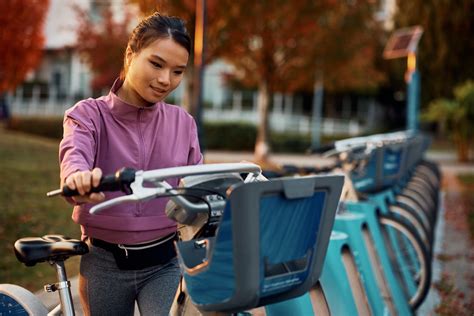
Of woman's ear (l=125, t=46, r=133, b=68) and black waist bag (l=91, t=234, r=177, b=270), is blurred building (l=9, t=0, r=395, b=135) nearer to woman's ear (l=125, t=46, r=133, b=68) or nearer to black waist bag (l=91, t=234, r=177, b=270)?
woman's ear (l=125, t=46, r=133, b=68)

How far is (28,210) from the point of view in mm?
9664

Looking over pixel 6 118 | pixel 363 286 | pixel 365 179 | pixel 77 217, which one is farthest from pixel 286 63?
pixel 77 217

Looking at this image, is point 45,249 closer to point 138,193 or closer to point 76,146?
point 76,146

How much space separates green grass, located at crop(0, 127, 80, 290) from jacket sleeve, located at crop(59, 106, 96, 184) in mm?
3596

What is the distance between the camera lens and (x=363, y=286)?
4.25 metres

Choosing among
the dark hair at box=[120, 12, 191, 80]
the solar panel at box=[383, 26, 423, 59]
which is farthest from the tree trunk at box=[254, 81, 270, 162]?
the dark hair at box=[120, 12, 191, 80]

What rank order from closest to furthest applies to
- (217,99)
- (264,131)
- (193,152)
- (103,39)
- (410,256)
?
(193,152) < (410,256) < (264,131) < (103,39) < (217,99)

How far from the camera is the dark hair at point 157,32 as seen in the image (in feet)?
8.15

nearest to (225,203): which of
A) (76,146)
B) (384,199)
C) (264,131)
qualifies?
(76,146)

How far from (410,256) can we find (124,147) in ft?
12.7

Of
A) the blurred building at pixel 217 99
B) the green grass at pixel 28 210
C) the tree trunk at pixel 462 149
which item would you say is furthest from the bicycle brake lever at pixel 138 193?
the blurred building at pixel 217 99

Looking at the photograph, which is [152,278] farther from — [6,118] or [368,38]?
[6,118]

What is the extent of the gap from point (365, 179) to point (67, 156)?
365 centimetres

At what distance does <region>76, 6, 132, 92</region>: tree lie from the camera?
24469 millimetres
